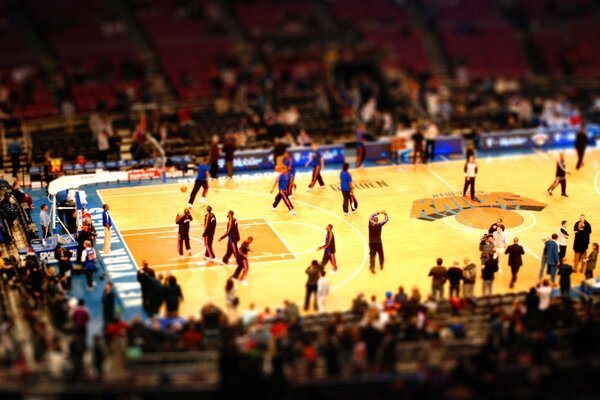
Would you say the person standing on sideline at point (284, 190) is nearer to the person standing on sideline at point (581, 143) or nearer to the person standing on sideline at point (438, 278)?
the person standing on sideline at point (438, 278)

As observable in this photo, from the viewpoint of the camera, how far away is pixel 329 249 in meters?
30.8

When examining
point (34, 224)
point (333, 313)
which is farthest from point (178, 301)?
point (34, 224)

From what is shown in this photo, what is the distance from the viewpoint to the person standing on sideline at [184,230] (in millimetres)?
31938

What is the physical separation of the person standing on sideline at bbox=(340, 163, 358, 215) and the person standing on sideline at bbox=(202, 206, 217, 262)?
6031 millimetres

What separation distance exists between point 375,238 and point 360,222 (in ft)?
16.5

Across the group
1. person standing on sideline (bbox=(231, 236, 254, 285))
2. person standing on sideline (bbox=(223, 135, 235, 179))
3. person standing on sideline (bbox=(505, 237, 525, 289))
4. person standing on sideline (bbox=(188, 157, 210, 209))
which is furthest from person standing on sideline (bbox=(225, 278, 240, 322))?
person standing on sideline (bbox=(223, 135, 235, 179))

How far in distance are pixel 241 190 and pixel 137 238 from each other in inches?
276

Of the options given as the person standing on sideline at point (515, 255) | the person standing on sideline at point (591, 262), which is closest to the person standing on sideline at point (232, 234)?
the person standing on sideline at point (515, 255)

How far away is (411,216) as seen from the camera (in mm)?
37062

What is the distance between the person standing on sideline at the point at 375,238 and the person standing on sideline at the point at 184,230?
232 inches

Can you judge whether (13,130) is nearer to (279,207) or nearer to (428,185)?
(279,207)

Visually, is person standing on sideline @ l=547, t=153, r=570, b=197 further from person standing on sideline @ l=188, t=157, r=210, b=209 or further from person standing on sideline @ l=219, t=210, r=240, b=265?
person standing on sideline @ l=219, t=210, r=240, b=265

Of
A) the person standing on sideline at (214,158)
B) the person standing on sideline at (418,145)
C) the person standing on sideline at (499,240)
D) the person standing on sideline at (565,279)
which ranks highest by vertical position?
the person standing on sideline at (418,145)

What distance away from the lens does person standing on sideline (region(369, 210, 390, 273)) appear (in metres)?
30.9
